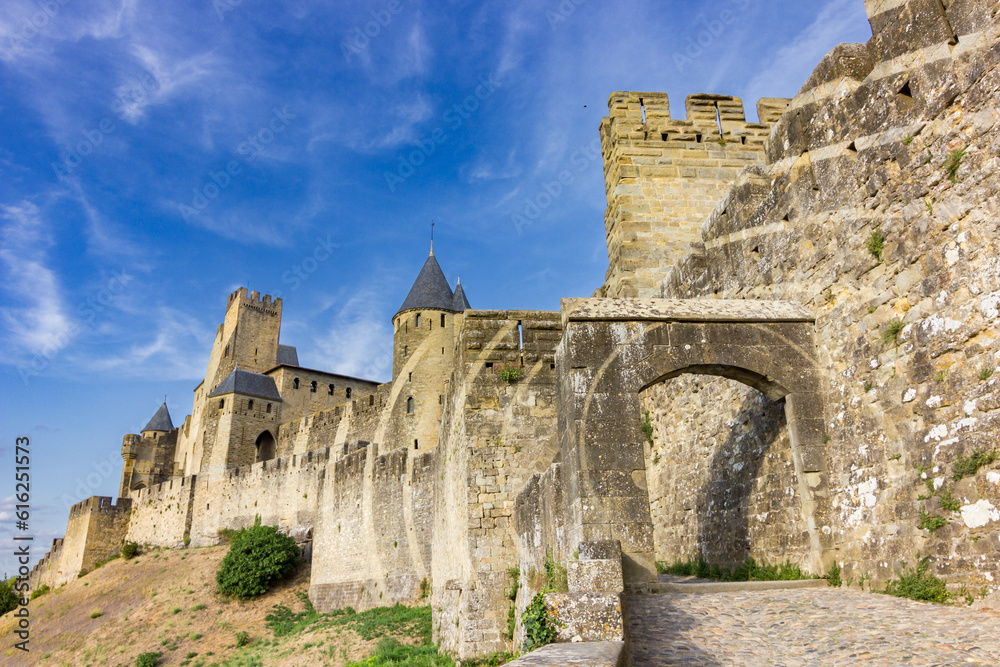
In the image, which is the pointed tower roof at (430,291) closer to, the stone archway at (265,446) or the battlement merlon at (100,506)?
the stone archway at (265,446)

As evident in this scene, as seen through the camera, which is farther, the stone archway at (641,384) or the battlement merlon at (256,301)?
the battlement merlon at (256,301)

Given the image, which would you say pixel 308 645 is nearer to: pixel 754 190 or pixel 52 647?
pixel 52 647

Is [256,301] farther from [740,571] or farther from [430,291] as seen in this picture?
[740,571]

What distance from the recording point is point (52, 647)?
22.3m

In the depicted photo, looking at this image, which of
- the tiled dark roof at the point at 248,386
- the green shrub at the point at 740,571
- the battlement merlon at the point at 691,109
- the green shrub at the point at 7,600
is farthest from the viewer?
the tiled dark roof at the point at 248,386

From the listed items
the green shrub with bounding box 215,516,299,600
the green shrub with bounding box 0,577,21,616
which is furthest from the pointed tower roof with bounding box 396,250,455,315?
the green shrub with bounding box 0,577,21,616

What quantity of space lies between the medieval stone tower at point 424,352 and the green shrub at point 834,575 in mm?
22959

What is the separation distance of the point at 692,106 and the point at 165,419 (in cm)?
4946

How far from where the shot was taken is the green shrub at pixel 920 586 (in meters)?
4.36

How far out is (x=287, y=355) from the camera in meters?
51.5

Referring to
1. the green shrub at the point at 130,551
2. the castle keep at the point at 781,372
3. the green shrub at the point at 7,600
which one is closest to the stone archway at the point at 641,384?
the castle keep at the point at 781,372

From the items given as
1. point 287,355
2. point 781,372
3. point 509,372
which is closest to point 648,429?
point 509,372

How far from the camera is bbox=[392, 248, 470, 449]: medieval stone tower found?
2936 centimetres

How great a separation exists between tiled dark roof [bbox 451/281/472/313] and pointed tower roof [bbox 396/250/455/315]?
0.66 feet
